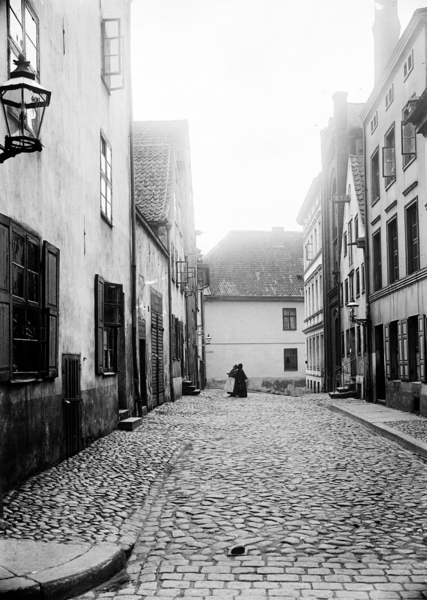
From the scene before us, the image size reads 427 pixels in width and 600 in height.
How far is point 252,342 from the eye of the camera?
51.9 meters

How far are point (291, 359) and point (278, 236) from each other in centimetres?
1181

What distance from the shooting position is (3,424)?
282 inches

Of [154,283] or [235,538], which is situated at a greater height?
[154,283]

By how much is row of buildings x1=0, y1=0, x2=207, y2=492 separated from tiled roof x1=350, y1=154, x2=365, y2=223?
9758 mm

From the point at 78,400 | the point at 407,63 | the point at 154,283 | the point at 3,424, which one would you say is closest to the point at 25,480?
the point at 3,424

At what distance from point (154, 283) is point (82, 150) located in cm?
913

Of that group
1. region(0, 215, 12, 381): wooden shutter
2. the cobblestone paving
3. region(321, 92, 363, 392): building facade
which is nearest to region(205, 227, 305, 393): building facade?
region(321, 92, 363, 392): building facade

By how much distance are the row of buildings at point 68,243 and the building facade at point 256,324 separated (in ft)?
104

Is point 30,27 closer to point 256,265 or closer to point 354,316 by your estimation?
point 354,316

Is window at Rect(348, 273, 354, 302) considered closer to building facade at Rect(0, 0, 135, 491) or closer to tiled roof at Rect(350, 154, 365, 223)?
tiled roof at Rect(350, 154, 365, 223)

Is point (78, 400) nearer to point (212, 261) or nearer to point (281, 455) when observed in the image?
point (281, 455)

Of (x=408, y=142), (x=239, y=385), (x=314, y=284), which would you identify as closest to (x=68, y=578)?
(x=408, y=142)

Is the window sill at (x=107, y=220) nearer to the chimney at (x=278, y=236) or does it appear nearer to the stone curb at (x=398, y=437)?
the stone curb at (x=398, y=437)

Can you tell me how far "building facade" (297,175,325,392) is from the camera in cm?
3956
